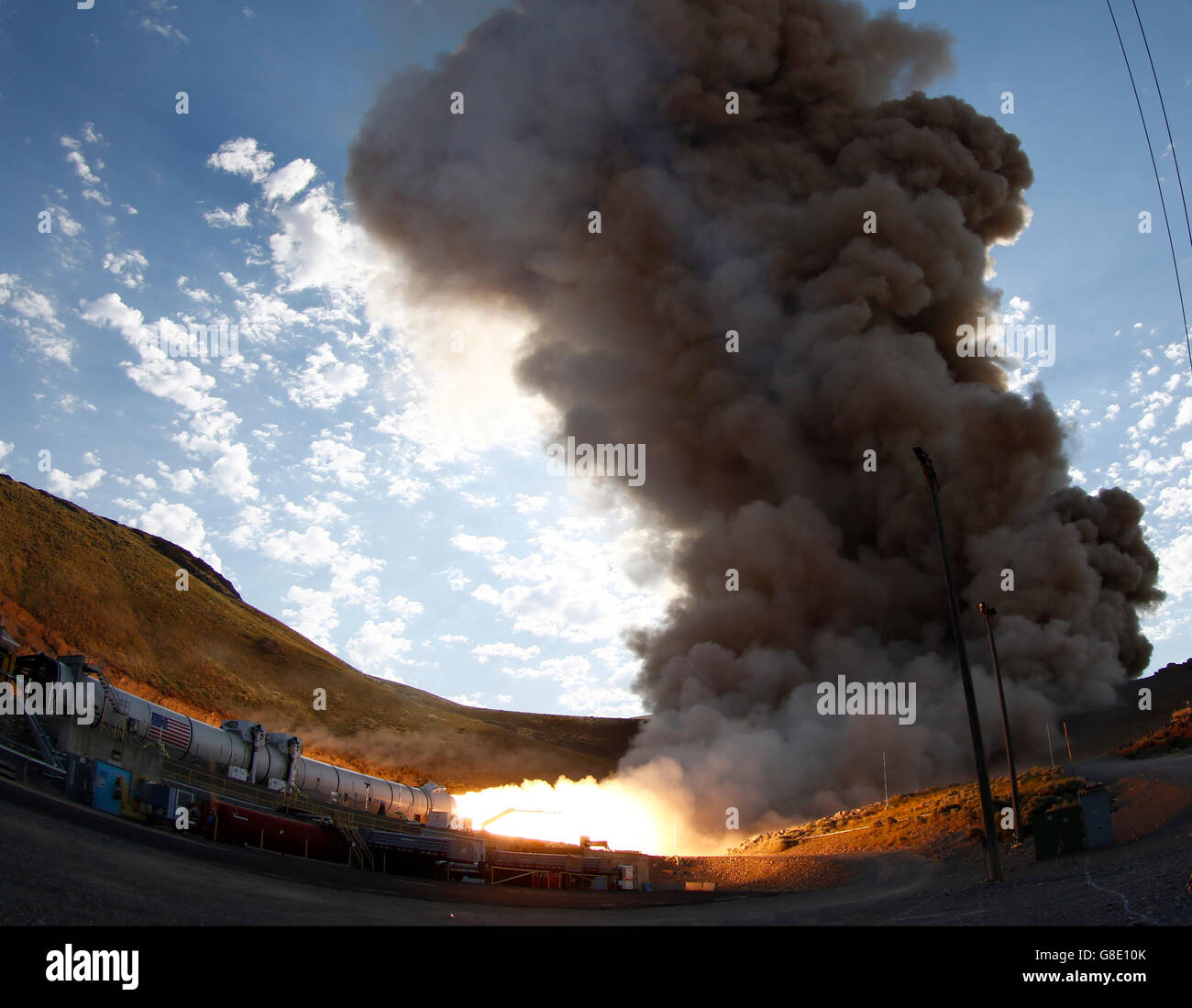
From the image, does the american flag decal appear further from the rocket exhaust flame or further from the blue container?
the rocket exhaust flame

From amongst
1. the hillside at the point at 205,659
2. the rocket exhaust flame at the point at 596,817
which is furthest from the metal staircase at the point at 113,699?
the hillside at the point at 205,659

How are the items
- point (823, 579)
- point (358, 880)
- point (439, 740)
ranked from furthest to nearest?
1. point (439, 740)
2. point (823, 579)
3. point (358, 880)

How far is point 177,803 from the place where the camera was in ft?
77.7

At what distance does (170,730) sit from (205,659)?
1916 inches

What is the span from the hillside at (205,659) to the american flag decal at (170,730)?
120 ft

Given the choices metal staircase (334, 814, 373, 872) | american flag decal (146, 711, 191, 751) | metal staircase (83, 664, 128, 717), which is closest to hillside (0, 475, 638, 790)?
american flag decal (146, 711, 191, 751)

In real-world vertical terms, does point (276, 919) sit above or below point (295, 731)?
below

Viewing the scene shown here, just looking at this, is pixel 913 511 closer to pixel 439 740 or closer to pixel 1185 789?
pixel 1185 789

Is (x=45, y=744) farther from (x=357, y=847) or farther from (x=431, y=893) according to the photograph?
(x=431, y=893)

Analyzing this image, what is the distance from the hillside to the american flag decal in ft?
120

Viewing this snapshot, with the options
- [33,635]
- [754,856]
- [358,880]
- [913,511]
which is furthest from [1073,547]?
[33,635]

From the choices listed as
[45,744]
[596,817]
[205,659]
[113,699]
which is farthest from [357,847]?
[205,659]
